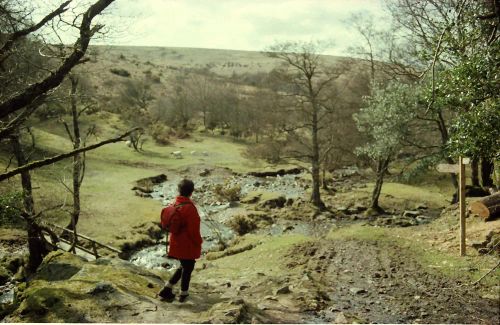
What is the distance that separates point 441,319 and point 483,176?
46.3ft

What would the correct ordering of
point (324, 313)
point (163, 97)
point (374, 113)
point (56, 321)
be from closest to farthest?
1. point (56, 321)
2. point (324, 313)
3. point (374, 113)
4. point (163, 97)

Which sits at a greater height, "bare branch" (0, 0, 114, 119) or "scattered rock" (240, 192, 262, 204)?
"bare branch" (0, 0, 114, 119)

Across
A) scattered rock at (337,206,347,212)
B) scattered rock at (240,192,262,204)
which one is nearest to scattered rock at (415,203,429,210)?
scattered rock at (337,206,347,212)

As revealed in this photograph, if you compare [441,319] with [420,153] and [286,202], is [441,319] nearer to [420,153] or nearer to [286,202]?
[420,153]

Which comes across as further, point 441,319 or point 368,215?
point 368,215

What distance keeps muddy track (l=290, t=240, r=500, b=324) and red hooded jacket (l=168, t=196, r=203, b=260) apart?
2.73 metres

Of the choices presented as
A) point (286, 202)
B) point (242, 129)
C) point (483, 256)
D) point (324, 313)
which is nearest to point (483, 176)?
point (483, 256)

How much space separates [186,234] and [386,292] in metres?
5.58

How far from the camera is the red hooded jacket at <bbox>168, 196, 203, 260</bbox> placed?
24.0 feet

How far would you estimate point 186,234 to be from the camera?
735 cm

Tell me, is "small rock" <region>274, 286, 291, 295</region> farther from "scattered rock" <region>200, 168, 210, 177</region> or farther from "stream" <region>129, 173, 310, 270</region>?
"scattered rock" <region>200, 168, 210, 177</region>

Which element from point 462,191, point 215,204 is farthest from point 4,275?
point 215,204

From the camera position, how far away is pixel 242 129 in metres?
57.1

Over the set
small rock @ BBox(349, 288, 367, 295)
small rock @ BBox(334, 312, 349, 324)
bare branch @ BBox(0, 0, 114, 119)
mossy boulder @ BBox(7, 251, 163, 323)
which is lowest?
small rock @ BBox(349, 288, 367, 295)
